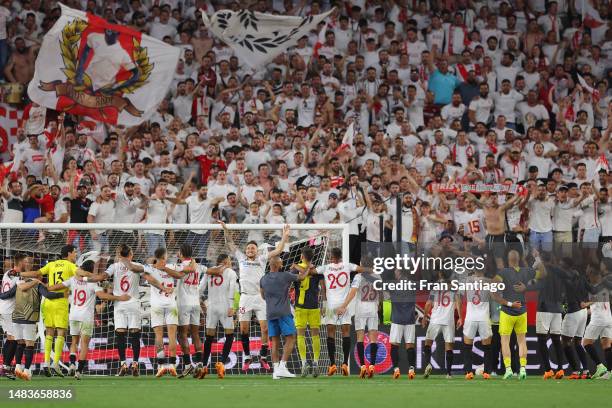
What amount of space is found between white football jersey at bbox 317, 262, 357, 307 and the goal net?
615 millimetres

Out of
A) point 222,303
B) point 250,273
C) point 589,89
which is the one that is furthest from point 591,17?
point 222,303

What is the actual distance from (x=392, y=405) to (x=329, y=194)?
10.1 metres

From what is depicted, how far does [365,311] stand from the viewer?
2045 centimetres

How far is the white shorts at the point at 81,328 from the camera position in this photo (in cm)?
1978

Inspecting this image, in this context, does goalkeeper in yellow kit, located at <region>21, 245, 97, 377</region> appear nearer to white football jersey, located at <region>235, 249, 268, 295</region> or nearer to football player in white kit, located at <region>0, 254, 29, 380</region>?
football player in white kit, located at <region>0, 254, 29, 380</region>

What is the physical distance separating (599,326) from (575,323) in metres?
0.41

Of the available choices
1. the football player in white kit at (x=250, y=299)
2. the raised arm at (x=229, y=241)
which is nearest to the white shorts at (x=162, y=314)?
the football player in white kit at (x=250, y=299)

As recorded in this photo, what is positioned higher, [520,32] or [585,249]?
[520,32]

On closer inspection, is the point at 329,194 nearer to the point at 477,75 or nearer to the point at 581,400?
the point at 477,75

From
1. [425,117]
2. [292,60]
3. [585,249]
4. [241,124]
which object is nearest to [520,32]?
[425,117]

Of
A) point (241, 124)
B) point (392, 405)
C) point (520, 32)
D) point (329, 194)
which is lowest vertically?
point (392, 405)

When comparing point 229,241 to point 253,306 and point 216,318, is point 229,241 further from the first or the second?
point 216,318

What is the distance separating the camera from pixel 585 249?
814 inches

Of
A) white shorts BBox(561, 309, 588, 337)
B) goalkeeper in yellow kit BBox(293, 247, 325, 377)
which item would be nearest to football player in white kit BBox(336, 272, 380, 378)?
goalkeeper in yellow kit BBox(293, 247, 325, 377)
